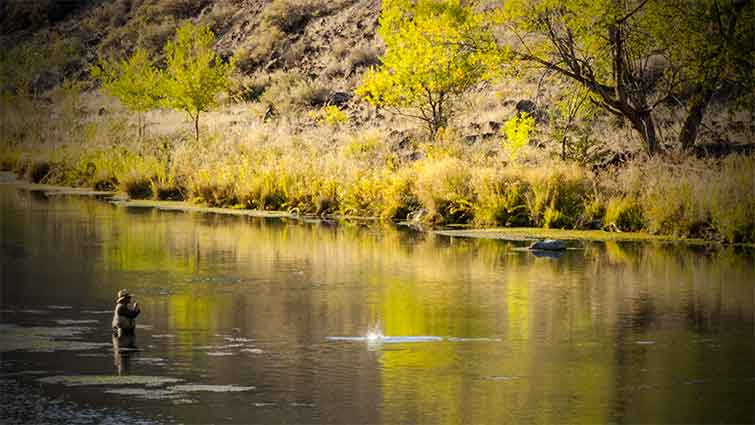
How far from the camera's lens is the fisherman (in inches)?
530

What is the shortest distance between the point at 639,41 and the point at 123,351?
18.6 metres

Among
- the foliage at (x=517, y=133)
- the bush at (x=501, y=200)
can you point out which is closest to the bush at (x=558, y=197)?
the bush at (x=501, y=200)

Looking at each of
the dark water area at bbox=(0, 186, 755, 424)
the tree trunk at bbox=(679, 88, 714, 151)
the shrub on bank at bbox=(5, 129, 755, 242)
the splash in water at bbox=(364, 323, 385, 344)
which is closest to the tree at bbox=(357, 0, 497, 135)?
the shrub on bank at bbox=(5, 129, 755, 242)

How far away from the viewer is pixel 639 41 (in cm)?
2873

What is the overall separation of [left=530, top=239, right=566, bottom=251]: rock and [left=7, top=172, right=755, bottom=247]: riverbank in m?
1.35

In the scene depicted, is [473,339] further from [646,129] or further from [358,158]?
[358,158]

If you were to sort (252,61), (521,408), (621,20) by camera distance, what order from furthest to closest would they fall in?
(252,61) < (621,20) < (521,408)

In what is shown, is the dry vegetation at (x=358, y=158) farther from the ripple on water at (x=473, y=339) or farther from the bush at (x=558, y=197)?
the ripple on water at (x=473, y=339)

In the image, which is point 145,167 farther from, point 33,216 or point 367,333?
point 367,333

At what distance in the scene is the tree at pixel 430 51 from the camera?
1163 inches

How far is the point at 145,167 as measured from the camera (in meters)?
35.5

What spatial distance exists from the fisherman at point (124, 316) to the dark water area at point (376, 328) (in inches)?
7.8

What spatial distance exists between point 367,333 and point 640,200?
38.0 feet

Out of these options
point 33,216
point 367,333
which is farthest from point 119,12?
point 367,333
